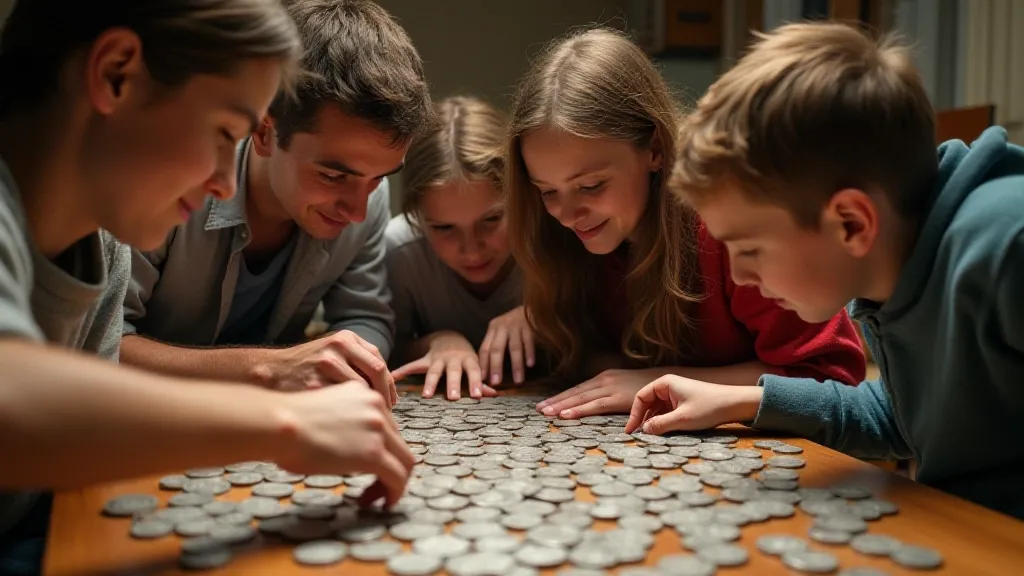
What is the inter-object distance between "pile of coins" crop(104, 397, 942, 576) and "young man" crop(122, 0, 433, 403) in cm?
34

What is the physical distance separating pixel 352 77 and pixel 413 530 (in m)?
1.00

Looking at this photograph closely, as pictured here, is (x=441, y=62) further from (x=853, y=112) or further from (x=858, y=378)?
(x=853, y=112)

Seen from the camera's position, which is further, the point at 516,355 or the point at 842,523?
the point at 516,355

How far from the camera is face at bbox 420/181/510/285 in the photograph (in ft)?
6.45

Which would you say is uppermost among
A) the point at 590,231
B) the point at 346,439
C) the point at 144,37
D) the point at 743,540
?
the point at 144,37

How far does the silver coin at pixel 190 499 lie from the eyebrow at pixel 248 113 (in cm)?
44

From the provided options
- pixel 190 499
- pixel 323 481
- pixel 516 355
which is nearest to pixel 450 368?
pixel 516 355

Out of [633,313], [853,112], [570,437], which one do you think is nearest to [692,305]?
[633,313]

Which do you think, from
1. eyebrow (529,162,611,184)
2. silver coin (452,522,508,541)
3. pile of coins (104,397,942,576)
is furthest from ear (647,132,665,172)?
silver coin (452,522,508,541)

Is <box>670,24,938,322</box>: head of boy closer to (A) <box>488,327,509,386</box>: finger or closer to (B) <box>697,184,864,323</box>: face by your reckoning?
(B) <box>697,184,864,323</box>: face

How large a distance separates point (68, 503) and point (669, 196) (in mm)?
1133

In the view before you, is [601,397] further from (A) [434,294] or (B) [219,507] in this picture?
(A) [434,294]

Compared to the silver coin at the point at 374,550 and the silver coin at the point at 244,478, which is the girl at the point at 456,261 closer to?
the silver coin at the point at 244,478

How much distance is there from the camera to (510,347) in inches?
72.6
